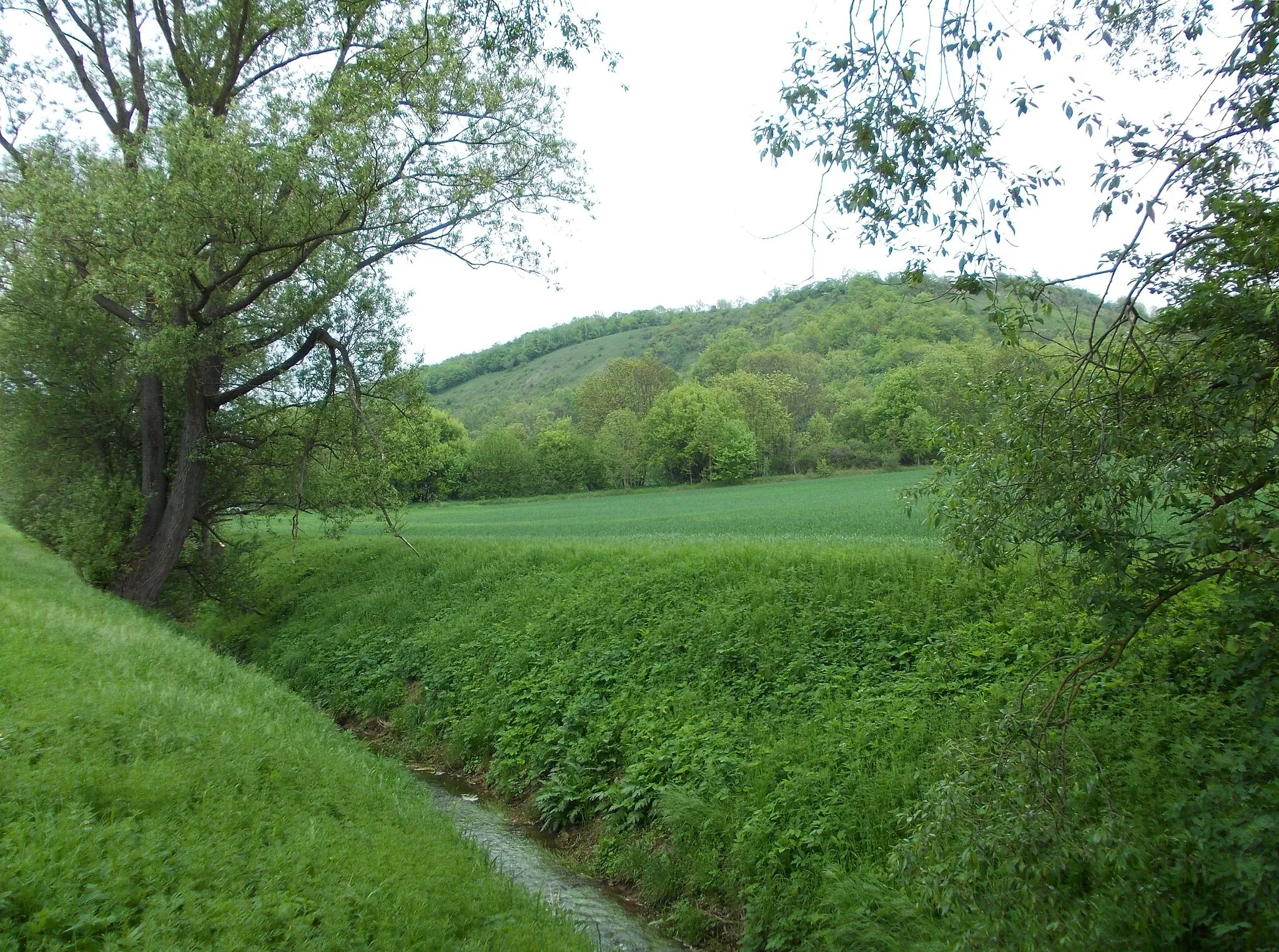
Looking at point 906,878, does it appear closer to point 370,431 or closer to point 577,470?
point 370,431

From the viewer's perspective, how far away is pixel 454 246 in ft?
61.0

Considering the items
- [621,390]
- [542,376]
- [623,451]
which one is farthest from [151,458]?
[542,376]

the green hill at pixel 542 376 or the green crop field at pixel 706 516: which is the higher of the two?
the green hill at pixel 542 376

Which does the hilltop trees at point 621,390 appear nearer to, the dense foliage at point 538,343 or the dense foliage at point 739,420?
the dense foliage at point 739,420

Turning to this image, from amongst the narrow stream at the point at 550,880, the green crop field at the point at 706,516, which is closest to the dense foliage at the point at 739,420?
the green crop field at the point at 706,516

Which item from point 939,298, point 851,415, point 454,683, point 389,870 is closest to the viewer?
point 939,298

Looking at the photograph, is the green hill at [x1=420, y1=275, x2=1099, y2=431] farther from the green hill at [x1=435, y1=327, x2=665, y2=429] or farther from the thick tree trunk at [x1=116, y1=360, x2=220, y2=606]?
the thick tree trunk at [x1=116, y1=360, x2=220, y2=606]

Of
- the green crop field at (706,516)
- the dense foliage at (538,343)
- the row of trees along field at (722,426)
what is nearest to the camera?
the green crop field at (706,516)

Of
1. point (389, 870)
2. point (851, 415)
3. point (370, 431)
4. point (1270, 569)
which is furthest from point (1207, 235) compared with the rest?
point (851, 415)

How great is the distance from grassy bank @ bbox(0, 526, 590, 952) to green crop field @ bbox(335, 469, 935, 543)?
4.74m

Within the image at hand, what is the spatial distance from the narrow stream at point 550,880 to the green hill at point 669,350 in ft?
44.1

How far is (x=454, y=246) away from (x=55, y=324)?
8944 mm

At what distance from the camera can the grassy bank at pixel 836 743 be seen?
15.4ft

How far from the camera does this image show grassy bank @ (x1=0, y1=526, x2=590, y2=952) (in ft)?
14.9
